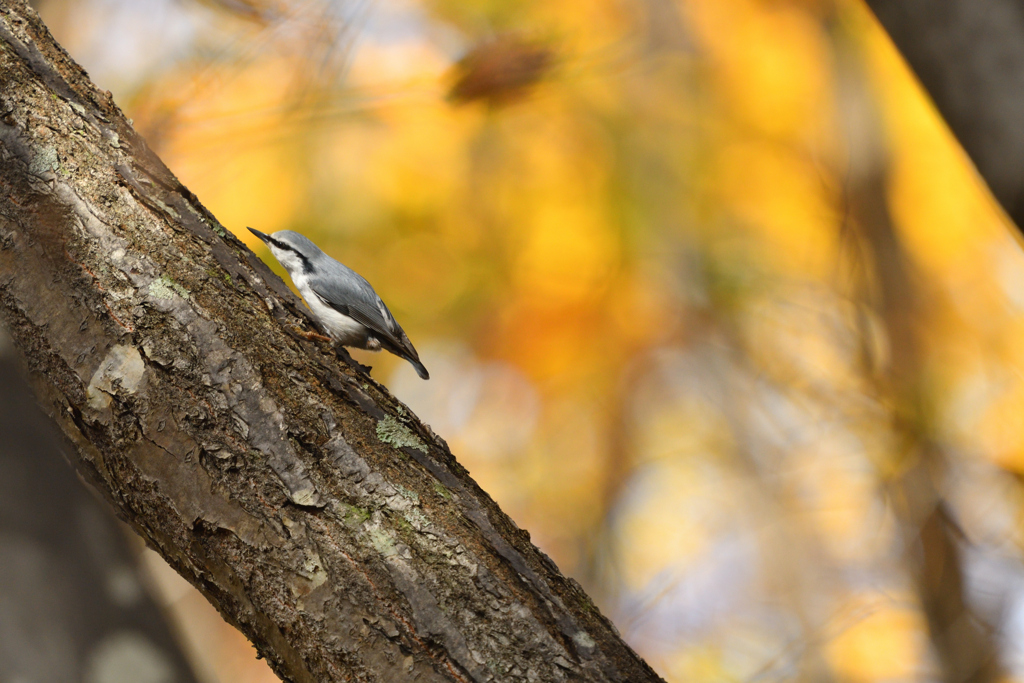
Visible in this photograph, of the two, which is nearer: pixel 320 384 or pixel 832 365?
pixel 320 384

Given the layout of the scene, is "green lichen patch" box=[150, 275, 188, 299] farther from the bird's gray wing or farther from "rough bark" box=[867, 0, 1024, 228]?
"rough bark" box=[867, 0, 1024, 228]

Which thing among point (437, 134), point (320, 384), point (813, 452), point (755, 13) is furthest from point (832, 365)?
point (320, 384)

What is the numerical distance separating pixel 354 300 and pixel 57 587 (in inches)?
29.6

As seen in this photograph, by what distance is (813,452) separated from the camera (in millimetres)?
3162

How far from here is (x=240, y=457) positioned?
0.70m

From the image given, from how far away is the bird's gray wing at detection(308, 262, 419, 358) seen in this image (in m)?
1.20

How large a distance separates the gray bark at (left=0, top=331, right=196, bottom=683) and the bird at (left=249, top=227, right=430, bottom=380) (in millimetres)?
647

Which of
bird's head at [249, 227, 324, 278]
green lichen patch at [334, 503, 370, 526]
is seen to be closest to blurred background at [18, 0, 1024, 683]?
bird's head at [249, 227, 324, 278]

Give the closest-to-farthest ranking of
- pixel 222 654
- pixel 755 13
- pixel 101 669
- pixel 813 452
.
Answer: pixel 101 669 < pixel 222 654 < pixel 813 452 < pixel 755 13

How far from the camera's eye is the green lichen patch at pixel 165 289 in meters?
0.73

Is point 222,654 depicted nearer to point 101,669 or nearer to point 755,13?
point 101,669

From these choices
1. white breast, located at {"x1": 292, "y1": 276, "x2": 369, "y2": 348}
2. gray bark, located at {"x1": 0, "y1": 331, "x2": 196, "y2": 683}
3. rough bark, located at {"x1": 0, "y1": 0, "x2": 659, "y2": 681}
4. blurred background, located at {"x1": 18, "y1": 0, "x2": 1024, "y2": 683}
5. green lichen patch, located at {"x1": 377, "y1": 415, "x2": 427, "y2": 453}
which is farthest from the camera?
blurred background, located at {"x1": 18, "y1": 0, "x2": 1024, "y2": 683}

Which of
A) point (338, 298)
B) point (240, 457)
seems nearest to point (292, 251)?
point (338, 298)

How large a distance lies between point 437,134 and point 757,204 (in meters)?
1.90
